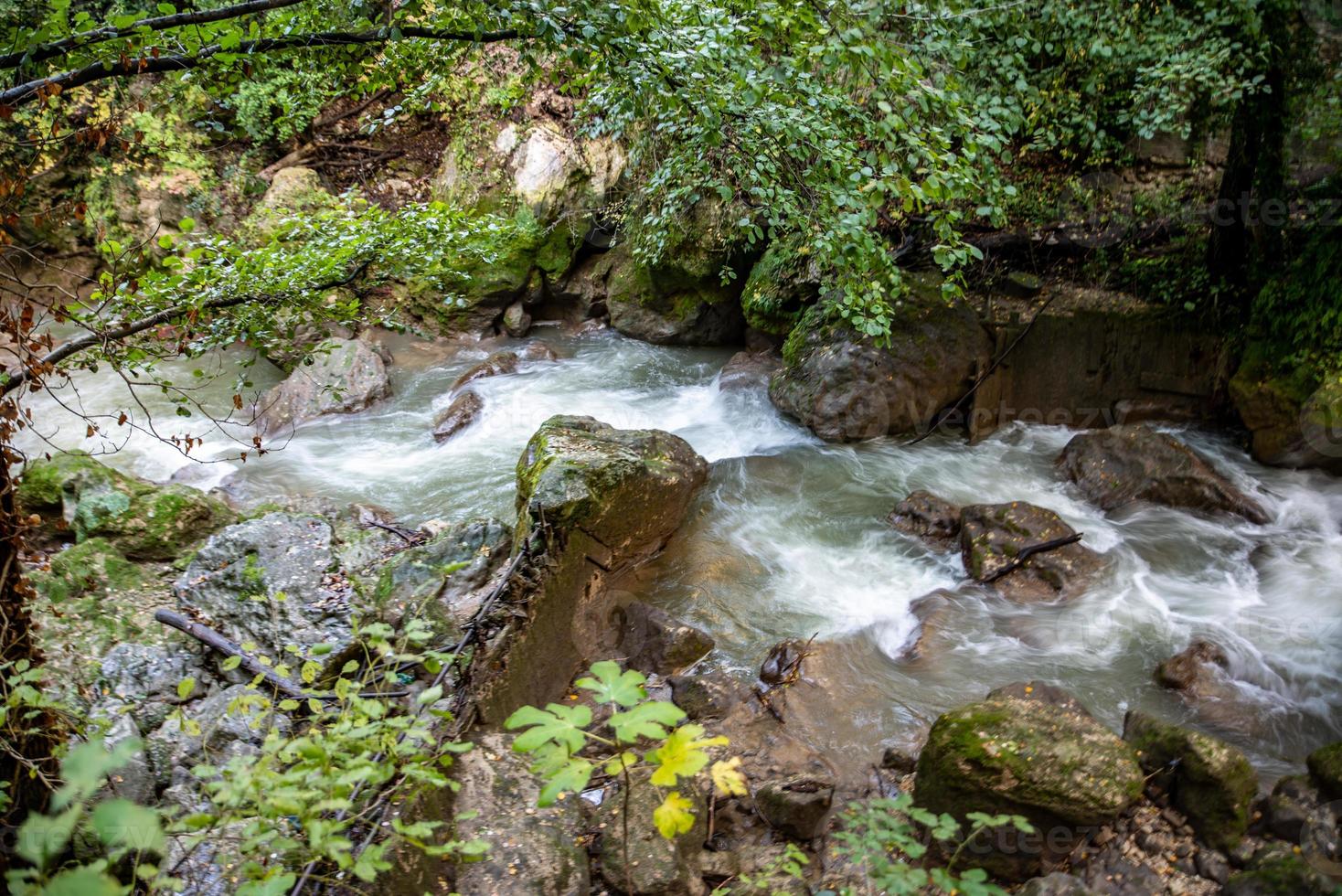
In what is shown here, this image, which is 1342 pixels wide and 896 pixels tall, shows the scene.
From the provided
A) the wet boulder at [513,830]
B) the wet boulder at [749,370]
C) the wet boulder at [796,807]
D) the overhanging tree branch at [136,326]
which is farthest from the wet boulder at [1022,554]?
the overhanging tree branch at [136,326]

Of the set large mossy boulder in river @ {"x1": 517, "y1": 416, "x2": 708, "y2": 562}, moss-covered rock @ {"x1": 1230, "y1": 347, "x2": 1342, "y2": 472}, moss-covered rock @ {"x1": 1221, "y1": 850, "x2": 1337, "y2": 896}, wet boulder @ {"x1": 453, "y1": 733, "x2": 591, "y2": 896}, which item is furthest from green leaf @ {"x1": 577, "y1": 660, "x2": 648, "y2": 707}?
moss-covered rock @ {"x1": 1230, "y1": 347, "x2": 1342, "y2": 472}

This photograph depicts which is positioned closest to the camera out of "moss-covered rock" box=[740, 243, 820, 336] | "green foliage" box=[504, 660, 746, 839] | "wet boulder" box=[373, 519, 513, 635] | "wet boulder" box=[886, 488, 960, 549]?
"green foliage" box=[504, 660, 746, 839]

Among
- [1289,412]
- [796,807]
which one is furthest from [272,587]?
[1289,412]

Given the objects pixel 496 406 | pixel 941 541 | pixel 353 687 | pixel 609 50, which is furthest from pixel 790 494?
pixel 353 687

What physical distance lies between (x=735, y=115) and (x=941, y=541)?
4014mm

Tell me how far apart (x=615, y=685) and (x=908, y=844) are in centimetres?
180

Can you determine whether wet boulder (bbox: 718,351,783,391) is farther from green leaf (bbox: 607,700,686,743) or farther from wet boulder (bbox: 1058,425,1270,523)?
green leaf (bbox: 607,700,686,743)

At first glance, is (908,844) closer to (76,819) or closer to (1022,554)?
(76,819)

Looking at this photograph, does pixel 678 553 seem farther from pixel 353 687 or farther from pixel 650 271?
pixel 650 271

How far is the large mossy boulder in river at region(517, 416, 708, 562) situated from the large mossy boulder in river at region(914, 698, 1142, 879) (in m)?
2.53

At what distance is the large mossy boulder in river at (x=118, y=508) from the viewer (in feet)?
17.6

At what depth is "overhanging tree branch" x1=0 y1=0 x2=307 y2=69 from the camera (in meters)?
2.37

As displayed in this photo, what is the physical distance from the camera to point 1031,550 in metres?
5.87

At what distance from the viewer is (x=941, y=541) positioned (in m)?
6.35
